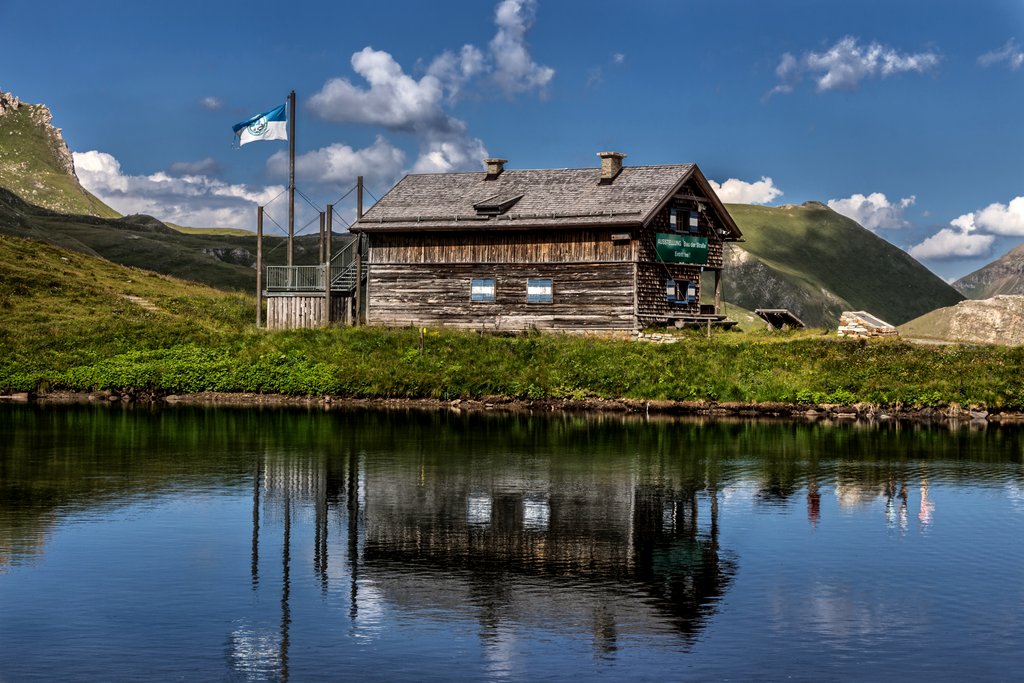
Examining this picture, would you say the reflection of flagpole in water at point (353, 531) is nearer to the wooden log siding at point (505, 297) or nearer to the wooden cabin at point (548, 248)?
the wooden log siding at point (505, 297)

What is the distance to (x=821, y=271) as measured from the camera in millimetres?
167125

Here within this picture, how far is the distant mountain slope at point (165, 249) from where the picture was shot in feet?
458

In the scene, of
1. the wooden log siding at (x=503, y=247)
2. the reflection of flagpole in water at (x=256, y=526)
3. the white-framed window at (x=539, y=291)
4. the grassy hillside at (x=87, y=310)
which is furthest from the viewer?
the white-framed window at (x=539, y=291)

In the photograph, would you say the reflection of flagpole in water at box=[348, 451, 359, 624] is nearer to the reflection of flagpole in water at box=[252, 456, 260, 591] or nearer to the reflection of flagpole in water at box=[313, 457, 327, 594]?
the reflection of flagpole in water at box=[313, 457, 327, 594]

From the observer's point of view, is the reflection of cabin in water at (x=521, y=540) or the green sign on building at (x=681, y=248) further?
the green sign on building at (x=681, y=248)

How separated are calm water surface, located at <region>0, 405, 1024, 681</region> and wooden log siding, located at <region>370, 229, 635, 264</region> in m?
23.9

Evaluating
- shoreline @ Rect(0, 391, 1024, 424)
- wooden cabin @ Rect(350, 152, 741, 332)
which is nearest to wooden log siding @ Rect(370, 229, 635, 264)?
wooden cabin @ Rect(350, 152, 741, 332)

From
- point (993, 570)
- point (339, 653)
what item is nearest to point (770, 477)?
point (993, 570)

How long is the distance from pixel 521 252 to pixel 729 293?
9374 cm

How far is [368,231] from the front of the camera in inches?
2542

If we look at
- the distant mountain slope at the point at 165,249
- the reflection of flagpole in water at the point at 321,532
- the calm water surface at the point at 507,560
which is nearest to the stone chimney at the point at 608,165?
the calm water surface at the point at 507,560

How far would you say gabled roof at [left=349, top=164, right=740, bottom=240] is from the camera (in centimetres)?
6050

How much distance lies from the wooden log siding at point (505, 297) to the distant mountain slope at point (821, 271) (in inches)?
3427

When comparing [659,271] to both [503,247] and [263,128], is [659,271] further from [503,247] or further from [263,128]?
[263,128]
